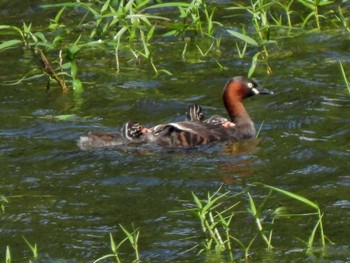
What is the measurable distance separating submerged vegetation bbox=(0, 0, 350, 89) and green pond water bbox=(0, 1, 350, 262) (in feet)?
0.49

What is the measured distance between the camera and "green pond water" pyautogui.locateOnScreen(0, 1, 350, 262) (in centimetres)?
862

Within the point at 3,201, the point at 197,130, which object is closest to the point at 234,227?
the point at 3,201

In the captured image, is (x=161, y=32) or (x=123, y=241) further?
(x=161, y=32)

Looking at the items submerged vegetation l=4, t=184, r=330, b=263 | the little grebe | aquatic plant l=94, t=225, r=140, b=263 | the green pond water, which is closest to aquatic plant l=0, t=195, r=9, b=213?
the green pond water

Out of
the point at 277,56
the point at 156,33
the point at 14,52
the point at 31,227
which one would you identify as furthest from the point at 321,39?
the point at 31,227

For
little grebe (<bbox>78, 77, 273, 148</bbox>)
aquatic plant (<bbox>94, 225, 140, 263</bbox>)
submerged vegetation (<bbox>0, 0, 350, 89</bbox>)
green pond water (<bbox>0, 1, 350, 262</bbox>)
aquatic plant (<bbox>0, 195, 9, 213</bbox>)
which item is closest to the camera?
aquatic plant (<bbox>94, 225, 140, 263</bbox>)

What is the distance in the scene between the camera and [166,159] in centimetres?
1083

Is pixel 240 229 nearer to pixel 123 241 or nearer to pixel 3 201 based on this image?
pixel 123 241

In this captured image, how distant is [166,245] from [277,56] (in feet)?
17.8

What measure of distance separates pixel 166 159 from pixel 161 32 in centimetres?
423

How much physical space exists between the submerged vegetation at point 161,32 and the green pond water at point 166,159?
15 cm

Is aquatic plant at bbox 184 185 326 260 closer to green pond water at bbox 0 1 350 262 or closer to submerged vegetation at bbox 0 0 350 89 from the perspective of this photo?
green pond water at bbox 0 1 350 262

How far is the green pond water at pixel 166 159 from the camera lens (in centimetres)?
862

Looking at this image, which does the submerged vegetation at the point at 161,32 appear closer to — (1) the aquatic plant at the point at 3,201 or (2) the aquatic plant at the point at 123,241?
(1) the aquatic plant at the point at 3,201
